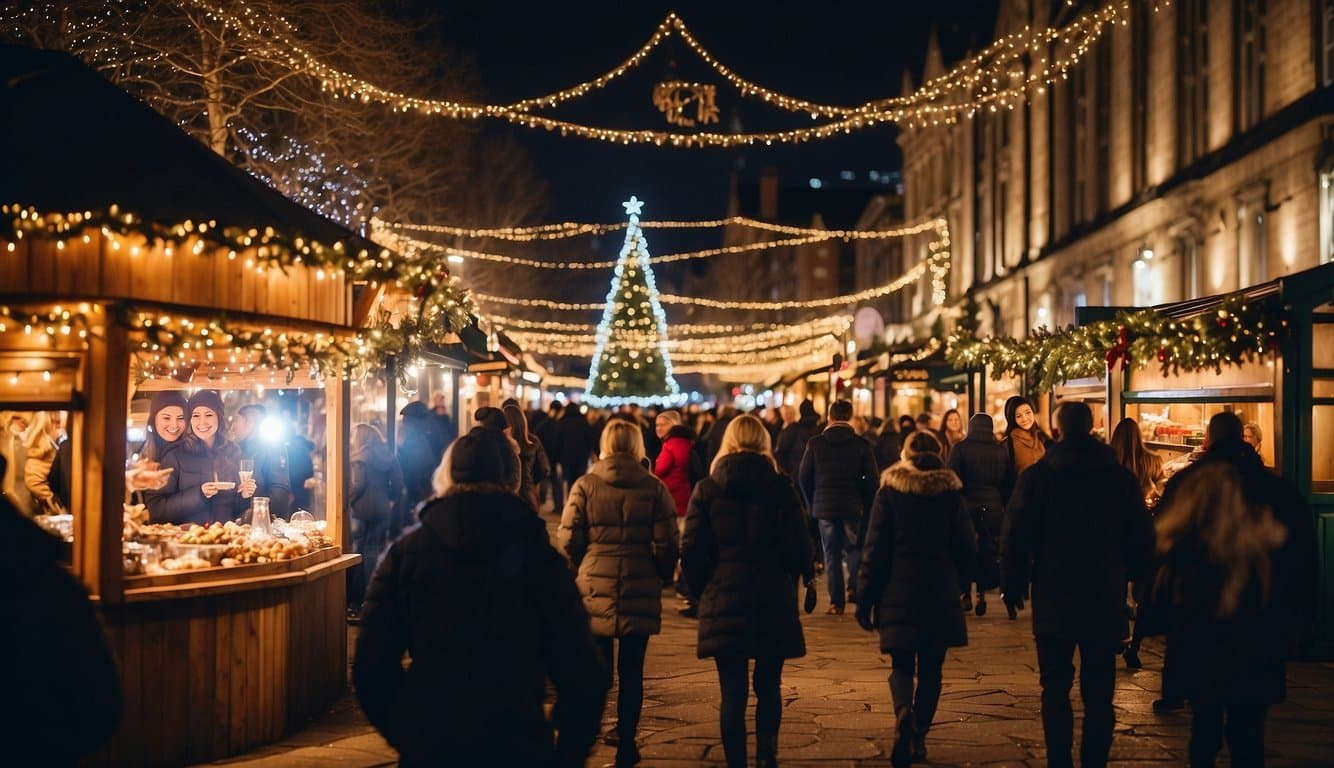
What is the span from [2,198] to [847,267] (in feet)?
318

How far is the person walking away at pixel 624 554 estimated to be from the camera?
760cm

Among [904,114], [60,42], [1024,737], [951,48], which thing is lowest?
[1024,737]

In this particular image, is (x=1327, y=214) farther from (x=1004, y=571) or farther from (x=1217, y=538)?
(x=1217, y=538)

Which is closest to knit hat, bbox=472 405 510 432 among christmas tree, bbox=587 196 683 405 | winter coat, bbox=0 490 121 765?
winter coat, bbox=0 490 121 765

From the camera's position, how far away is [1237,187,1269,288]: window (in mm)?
24656

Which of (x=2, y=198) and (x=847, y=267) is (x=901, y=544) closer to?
(x=2, y=198)

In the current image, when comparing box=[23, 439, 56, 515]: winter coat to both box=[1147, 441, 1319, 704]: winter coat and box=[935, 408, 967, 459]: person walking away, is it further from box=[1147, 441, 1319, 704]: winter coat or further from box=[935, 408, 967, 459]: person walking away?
box=[935, 408, 967, 459]: person walking away

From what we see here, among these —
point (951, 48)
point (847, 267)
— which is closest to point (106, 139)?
point (951, 48)

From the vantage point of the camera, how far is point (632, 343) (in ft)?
186

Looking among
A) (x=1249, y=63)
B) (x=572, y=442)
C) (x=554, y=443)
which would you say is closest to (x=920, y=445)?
(x=572, y=442)

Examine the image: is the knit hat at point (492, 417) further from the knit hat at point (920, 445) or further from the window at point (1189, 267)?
the window at point (1189, 267)

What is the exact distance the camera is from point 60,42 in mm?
17422

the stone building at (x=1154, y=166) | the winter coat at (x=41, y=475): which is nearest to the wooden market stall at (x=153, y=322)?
the winter coat at (x=41, y=475)

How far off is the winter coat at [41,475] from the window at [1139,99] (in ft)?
87.8
